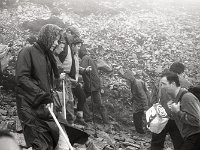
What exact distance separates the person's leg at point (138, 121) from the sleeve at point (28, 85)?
16.3ft

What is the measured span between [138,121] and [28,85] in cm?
526

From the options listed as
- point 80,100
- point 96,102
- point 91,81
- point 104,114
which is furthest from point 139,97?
point 80,100

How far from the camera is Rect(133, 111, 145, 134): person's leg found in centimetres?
887

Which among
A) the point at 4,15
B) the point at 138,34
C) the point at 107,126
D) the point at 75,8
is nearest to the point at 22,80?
the point at 107,126

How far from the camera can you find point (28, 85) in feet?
13.7

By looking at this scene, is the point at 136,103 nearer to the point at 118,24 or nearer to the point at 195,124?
the point at 195,124

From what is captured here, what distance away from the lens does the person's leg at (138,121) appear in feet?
29.1

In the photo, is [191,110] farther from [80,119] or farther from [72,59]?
[80,119]

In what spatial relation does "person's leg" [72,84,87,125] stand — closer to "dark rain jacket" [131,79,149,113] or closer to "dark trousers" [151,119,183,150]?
"dark rain jacket" [131,79,149,113]

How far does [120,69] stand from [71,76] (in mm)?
5484

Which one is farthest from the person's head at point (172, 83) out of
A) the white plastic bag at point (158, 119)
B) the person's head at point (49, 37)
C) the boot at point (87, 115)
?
the boot at point (87, 115)

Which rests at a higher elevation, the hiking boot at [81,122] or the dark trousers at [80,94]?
the dark trousers at [80,94]

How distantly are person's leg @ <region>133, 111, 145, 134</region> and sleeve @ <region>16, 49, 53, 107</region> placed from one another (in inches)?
195

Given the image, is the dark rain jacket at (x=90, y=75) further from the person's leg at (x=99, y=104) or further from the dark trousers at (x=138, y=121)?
the dark trousers at (x=138, y=121)
